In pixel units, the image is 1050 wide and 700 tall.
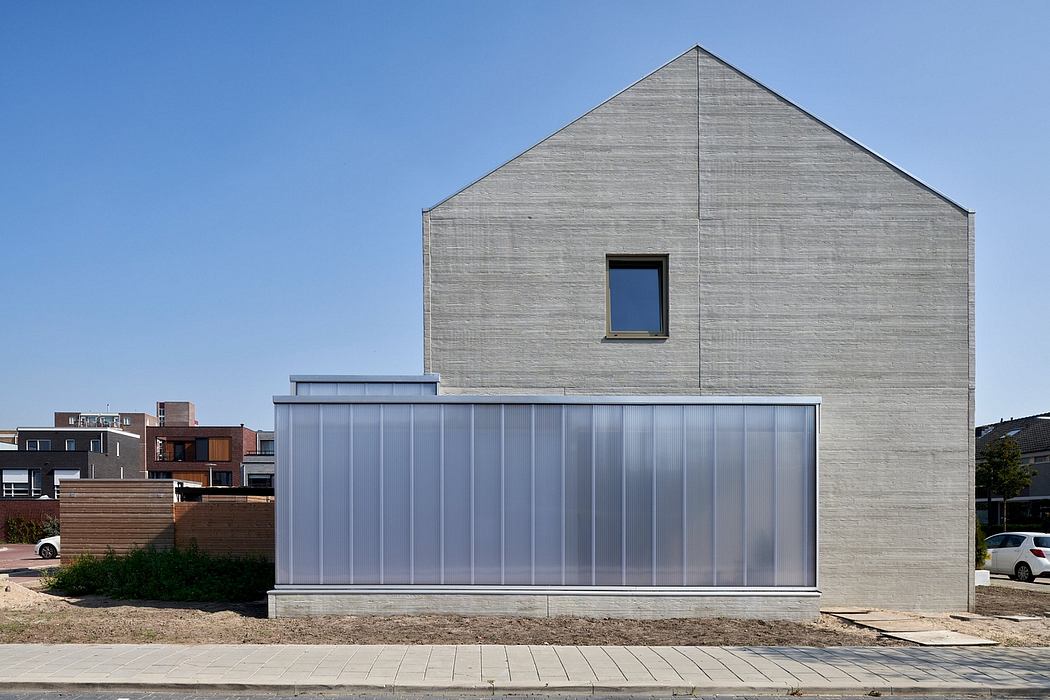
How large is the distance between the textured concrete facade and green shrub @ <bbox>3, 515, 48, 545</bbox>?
37766 mm

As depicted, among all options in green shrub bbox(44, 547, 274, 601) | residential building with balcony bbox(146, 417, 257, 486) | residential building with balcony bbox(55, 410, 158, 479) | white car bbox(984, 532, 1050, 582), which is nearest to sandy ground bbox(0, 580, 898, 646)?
green shrub bbox(44, 547, 274, 601)

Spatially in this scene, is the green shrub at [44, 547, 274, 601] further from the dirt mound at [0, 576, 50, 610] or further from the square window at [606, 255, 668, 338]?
the square window at [606, 255, 668, 338]

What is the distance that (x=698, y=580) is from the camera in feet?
45.6

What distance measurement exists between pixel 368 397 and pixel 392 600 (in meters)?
3.41

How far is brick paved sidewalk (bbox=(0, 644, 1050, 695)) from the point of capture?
9.58 meters

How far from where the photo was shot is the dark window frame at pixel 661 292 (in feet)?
51.8

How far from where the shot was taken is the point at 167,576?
16281 millimetres

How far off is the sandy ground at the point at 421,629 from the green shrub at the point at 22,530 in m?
33.5

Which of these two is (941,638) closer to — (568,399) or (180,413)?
(568,399)

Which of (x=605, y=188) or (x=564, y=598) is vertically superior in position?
(x=605, y=188)

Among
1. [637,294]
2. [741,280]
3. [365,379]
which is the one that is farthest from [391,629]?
[741,280]

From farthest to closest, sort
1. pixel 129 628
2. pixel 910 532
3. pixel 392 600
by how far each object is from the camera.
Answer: pixel 910 532 → pixel 392 600 → pixel 129 628

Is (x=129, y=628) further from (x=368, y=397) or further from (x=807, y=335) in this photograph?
(x=807, y=335)

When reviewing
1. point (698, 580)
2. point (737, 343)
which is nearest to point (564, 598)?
point (698, 580)
